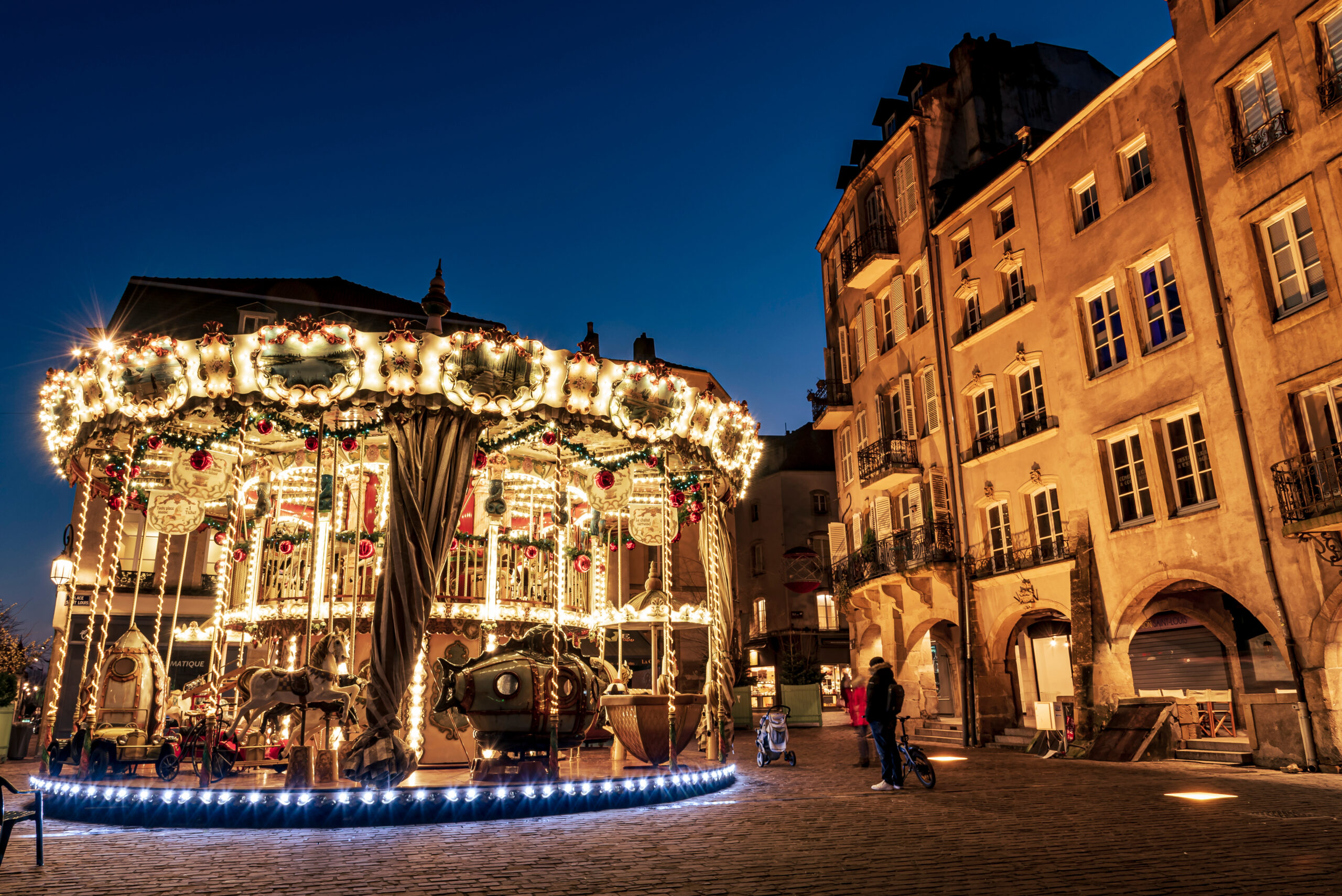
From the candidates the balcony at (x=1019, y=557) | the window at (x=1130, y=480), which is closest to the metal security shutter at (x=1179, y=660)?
the balcony at (x=1019, y=557)

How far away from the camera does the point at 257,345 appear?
33.3 feet

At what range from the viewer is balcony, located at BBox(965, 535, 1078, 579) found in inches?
745

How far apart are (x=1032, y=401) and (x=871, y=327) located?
7259mm

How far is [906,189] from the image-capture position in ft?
85.8

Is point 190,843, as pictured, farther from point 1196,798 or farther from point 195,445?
point 1196,798

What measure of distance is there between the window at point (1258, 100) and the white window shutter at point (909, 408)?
35.0ft

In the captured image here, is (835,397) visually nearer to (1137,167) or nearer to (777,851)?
(1137,167)

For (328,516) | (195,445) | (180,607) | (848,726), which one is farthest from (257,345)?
(848,726)

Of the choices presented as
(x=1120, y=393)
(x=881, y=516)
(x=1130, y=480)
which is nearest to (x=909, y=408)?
(x=881, y=516)

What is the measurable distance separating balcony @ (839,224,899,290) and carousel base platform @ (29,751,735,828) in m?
19.8

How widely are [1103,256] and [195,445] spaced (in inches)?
707

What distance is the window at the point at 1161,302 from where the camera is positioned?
1684cm

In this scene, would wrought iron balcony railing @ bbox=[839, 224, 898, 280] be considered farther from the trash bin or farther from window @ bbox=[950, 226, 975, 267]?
the trash bin

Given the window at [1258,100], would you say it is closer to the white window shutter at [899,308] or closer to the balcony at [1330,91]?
the balcony at [1330,91]
